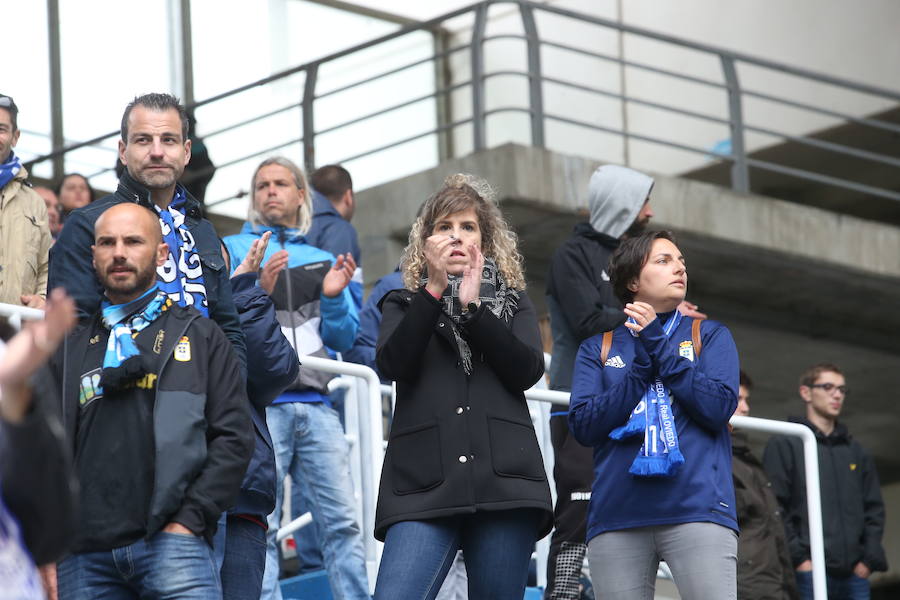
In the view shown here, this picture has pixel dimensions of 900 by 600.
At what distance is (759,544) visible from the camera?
7992 mm

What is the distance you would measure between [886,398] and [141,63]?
24.4ft

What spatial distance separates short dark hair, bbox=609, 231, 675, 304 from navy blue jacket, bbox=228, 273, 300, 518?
1149 mm

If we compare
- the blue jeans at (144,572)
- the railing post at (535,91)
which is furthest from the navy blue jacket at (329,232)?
the blue jeans at (144,572)

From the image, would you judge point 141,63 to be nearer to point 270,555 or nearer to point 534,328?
point 270,555

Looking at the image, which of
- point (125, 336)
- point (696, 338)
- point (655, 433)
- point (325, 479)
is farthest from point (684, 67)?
point (125, 336)

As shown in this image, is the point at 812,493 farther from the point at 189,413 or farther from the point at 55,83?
the point at 55,83

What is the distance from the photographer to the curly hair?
556 cm

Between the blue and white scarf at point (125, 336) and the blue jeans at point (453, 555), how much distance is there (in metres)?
0.96

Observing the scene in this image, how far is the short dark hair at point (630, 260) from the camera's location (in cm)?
584

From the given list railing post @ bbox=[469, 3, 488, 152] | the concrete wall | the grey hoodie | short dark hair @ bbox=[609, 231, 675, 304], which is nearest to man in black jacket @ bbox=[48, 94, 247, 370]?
short dark hair @ bbox=[609, 231, 675, 304]

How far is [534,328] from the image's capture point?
214 inches

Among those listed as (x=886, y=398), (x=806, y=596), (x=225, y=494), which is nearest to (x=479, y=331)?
(x=225, y=494)

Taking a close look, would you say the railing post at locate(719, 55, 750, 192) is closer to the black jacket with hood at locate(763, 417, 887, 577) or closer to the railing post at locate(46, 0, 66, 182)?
the black jacket with hood at locate(763, 417, 887, 577)

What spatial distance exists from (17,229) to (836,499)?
4894 mm
